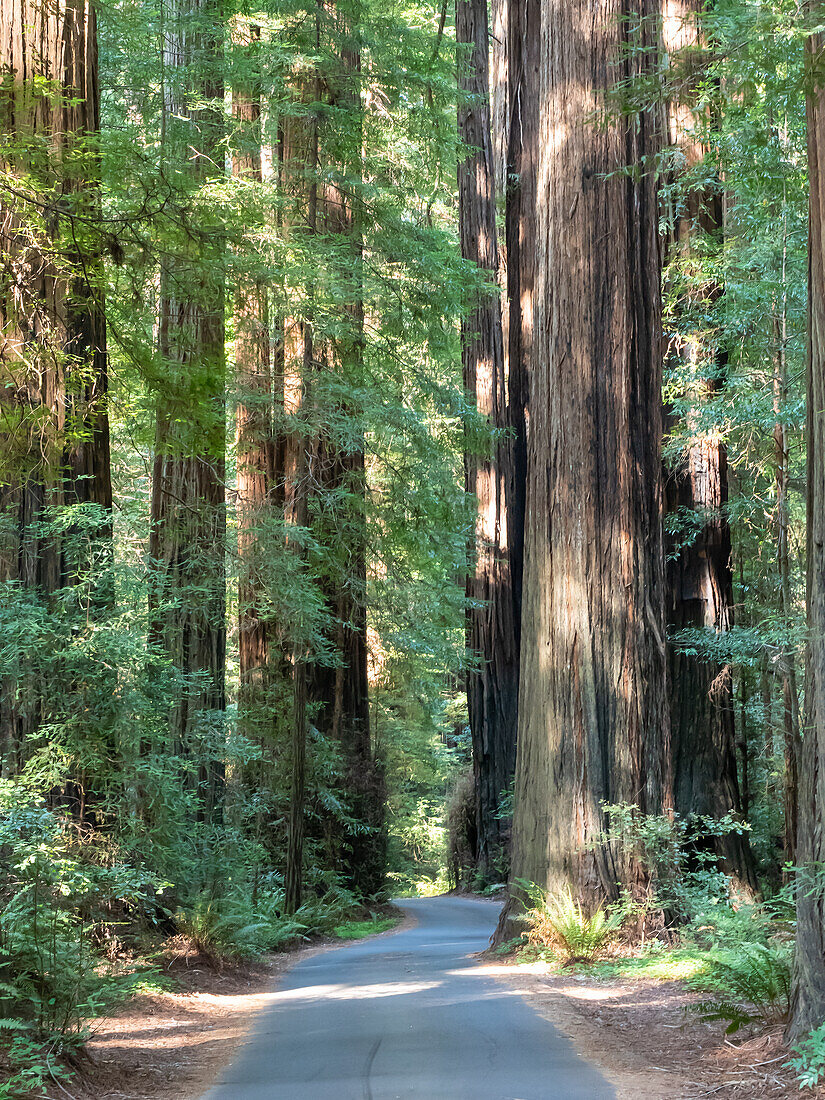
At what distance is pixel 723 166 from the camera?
37.0ft

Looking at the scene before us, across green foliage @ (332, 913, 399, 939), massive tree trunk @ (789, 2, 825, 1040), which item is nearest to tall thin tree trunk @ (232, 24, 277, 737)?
green foliage @ (332, 913, 399, 939)

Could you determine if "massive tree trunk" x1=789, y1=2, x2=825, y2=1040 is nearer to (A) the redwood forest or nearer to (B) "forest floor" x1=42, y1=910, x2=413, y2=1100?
(A) the redwood forest

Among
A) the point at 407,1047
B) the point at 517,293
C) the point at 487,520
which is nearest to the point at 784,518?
the point at 487,520

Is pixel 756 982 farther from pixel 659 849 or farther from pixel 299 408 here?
pixel 299 408

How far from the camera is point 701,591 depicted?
12.7 m

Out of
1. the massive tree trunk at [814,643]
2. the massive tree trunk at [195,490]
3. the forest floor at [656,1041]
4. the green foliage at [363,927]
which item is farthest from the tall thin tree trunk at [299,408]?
the massive tree trunk at [814,643]

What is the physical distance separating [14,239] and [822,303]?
14.8 ft

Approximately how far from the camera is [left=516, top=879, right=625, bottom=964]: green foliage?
8.10 m

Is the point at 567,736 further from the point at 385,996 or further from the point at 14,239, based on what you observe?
the point at 14,239

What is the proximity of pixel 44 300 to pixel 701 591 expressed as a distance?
346 inches

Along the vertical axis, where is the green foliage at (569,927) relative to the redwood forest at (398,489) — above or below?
below

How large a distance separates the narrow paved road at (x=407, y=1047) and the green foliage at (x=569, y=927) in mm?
644

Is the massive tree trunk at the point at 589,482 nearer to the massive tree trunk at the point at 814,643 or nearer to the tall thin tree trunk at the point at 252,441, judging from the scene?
the tall thin tree trunk at the point at 252,441

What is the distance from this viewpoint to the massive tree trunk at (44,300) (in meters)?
6.05
